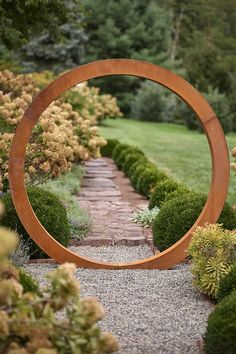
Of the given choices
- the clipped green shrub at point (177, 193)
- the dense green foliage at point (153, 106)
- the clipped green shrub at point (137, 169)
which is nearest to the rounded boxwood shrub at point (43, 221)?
the clipped green shrub at point (177, 193)

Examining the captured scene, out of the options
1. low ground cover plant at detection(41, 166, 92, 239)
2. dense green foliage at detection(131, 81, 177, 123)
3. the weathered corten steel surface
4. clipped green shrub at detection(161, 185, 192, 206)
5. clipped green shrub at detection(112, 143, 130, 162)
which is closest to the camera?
the weathered corten steel surface

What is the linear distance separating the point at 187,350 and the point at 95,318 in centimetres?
125

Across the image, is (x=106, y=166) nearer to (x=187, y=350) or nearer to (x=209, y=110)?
(x=209, y=110)

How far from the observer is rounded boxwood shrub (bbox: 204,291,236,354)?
4004mm

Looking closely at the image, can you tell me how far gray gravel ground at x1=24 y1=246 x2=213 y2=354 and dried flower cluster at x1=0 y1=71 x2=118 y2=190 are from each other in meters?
1.78

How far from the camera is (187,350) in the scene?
446cm

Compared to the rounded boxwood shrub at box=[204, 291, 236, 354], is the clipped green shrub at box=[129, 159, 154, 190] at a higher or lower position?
lower

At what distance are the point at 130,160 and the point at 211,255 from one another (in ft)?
28.9

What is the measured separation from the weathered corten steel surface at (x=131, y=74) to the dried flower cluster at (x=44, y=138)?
1552 mm

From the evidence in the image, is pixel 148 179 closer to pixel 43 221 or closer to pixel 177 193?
pixel 177 193

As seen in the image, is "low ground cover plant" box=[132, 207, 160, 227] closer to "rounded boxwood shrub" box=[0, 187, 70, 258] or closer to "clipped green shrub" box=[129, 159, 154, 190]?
"rounded boxwood shrub" box=[0, 187, 70, 258]

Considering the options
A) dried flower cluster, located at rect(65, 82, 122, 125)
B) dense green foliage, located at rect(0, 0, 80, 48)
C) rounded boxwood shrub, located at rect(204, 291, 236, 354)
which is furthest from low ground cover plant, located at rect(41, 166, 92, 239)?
dried flower cluster, located at rect(65, 82, 122, 125)

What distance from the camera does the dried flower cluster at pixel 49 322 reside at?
10.9 ft

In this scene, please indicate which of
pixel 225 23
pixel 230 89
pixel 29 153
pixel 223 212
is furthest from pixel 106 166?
pixel 225 23
